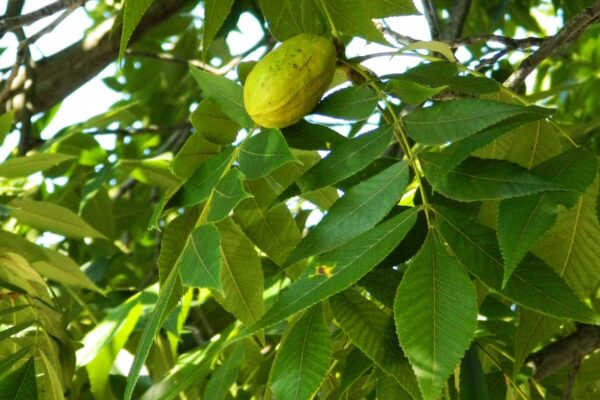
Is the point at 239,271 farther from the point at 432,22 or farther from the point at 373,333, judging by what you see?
the point at 432,22

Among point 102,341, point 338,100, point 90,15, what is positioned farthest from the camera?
point 90,15

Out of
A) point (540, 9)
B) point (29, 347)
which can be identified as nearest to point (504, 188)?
point (29, 347)

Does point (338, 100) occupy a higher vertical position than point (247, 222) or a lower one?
higher

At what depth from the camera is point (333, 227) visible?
1.23m

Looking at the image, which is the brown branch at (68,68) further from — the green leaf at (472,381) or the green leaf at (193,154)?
the green leaf at (472,381)

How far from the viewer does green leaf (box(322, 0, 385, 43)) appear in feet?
5.16

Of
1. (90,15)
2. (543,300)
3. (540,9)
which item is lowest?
(540,9)

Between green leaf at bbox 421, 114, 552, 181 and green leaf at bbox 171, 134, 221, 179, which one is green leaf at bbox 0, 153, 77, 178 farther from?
green leaf at bbox 421, 114, 552, 181

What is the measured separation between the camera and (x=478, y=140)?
Answer: 1217mm

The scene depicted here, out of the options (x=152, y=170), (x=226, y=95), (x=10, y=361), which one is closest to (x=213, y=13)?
(x=226, y=95)

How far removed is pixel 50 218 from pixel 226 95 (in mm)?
748

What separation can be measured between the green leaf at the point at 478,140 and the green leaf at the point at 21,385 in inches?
27.5

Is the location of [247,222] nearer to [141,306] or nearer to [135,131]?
[141,306]

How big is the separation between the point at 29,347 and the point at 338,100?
0.64 metres
